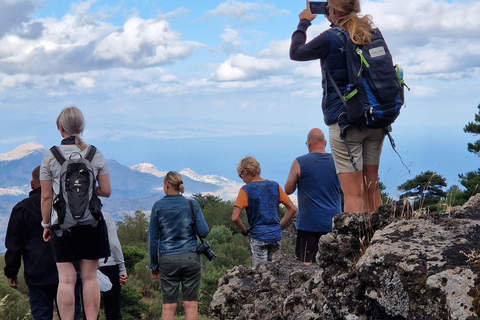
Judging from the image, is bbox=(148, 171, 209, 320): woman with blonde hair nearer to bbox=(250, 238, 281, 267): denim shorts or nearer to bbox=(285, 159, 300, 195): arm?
bbox=(250, 238, 281, 267): denim shorts

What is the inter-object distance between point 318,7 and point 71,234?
11.8ft

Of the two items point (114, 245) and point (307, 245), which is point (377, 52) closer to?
point (307, 245)

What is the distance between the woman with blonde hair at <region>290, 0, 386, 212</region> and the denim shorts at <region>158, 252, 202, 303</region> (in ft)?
9.73

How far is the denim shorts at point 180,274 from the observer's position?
25.5 feet

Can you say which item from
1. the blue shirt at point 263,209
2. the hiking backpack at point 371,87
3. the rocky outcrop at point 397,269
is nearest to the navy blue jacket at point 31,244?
the blue shirt at point 263,209

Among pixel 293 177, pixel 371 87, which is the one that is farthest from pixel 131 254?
pixel 371 87

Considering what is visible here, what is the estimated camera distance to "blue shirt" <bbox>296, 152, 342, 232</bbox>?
776 cm

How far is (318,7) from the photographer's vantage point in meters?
5.87

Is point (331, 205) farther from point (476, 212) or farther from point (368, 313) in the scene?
point (368, 313)

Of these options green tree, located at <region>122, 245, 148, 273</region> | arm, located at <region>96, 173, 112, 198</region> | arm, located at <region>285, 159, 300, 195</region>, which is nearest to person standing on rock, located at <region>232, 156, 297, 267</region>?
arm, located at <region>285, 159, 300, 195</region>

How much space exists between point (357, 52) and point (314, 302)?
225 centimetres

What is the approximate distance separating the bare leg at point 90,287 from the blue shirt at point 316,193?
285 cm

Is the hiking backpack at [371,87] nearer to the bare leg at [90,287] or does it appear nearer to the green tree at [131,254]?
the bare leg at [90,287]

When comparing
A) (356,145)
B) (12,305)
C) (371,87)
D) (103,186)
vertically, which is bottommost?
(12,305)
